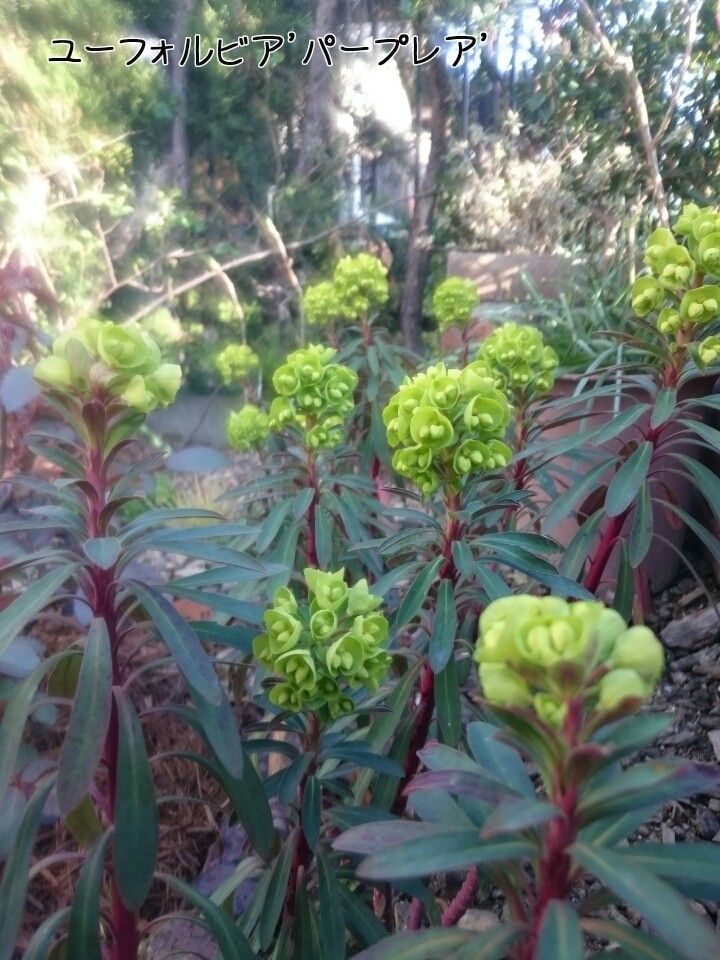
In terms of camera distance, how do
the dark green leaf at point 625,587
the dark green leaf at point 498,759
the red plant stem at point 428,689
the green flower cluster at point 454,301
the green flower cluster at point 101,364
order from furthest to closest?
the green flower cluster at point 454,301, the dark green leaf at point 625,587, the red plant stem at point 428,689, the green flower cluster at point 101,364, the dark green leaf at point 498,759

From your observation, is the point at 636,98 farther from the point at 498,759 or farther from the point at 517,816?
the point at 517,816

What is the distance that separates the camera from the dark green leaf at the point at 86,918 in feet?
2.26

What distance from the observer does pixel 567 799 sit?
46cm

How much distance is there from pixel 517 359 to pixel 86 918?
0.98 m

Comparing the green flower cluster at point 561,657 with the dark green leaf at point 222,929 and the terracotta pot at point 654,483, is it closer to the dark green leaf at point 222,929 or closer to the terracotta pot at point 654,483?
the dark green leaf at point 222,929

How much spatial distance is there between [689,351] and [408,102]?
69.0 inches

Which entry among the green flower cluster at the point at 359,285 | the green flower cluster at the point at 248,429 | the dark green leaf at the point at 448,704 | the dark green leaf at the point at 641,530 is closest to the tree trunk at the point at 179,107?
the green flower cluster at the point at 359,285

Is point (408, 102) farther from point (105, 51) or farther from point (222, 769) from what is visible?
point (222, 769)

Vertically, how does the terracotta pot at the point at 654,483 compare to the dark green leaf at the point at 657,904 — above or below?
above

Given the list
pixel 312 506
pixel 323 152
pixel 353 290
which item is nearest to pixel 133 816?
pixel 312 506

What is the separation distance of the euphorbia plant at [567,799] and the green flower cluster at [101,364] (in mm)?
429

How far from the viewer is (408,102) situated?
238 centimetres

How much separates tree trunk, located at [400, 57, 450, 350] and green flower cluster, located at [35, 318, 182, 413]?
2075mm

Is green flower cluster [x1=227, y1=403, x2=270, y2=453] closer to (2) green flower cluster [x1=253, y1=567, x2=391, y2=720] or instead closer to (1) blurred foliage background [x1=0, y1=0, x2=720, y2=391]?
(1) blurred foliage background [x1=0, y1=0, x2=720, y2=391]
